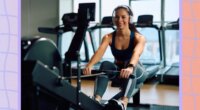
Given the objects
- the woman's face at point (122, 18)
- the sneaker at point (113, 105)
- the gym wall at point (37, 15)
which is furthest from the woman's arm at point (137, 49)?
the gym wall at point (37, 15)

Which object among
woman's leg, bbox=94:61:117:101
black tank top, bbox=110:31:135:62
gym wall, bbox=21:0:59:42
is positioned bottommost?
woman's leg, bbox=94:61:117:101

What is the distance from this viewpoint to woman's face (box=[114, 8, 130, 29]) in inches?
63.5

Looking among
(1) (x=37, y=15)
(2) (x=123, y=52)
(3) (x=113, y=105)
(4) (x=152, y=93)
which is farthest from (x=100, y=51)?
(4) (x=152, y=93)

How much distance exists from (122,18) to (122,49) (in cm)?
22

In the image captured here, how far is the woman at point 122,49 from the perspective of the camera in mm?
1622

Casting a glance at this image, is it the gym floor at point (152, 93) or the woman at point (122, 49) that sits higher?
the woman at point (122, 49)

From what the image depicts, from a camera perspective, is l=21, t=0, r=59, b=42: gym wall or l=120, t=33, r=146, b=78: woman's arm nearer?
l=21, t=0, r=59, b=42: gym wall

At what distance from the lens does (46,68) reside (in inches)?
40.9

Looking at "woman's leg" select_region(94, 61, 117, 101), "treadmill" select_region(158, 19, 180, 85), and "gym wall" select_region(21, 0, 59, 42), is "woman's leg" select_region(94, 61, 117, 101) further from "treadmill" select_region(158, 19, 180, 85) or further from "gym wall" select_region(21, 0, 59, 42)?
"gym wall" select_region(21, 0, 59, 42)

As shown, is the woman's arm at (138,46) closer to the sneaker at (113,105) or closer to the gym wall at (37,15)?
the sneaker at (113,105)

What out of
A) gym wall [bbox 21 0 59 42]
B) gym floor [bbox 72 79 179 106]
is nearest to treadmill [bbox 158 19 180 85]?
gym floor [bbox 72 79 179 106]
